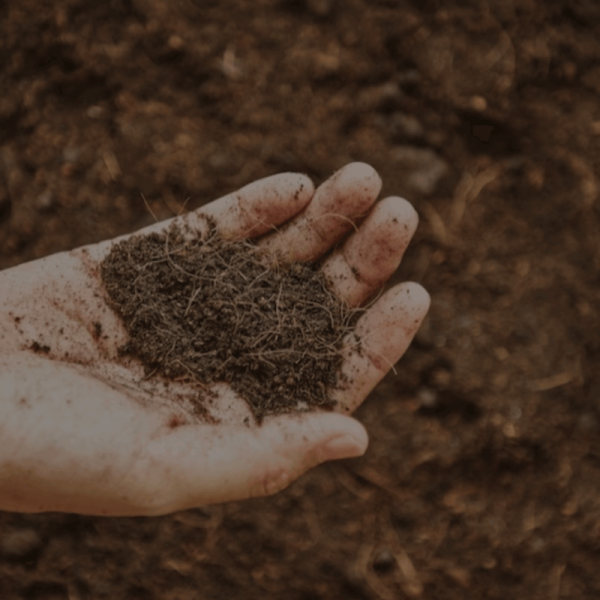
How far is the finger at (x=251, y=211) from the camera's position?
69.3 inches

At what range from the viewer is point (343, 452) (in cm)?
146

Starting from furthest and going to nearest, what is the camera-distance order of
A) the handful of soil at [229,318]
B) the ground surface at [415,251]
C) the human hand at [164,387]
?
the ground surface at [415,251], the handful of soil at [229,318], the human hand at [164,387]

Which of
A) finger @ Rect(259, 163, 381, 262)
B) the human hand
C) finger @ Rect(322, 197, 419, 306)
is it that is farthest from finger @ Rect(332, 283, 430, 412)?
finger @ Rect(259, 163, 381, 262)

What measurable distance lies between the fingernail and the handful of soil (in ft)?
0.55

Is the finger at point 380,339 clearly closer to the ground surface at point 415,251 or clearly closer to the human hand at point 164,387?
the human hand at point 164,387

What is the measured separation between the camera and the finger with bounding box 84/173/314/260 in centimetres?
176

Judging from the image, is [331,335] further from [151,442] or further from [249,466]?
[151,442]

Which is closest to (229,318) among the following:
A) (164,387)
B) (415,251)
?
(164,387)

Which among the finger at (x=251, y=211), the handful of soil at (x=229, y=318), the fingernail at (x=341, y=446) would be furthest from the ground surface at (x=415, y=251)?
the fingernail at (x=341, y=446)

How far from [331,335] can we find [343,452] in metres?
0.36

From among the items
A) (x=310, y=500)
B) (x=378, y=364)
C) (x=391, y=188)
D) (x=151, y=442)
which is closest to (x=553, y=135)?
(x=391, y=188)

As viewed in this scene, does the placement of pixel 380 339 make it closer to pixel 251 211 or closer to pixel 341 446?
pixel 341 446

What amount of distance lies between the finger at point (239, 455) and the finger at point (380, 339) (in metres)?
0.18

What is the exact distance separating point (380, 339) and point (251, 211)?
1.70ft
